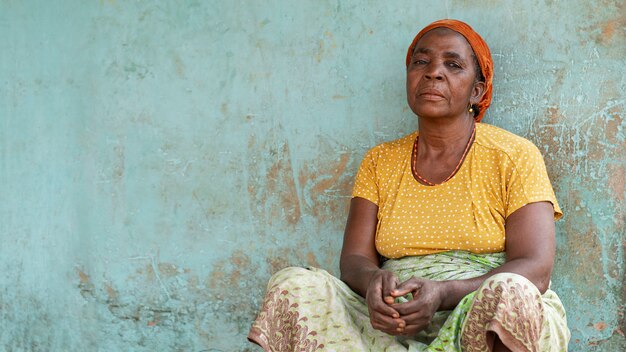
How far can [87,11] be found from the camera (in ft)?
13.3

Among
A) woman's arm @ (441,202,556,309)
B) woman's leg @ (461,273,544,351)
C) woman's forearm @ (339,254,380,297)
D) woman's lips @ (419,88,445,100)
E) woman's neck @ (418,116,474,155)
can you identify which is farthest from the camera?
woman's neck @ (418,116,474,155)

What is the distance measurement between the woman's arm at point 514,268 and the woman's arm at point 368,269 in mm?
43

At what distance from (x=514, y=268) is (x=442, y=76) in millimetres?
756

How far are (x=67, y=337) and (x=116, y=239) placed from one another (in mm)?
482

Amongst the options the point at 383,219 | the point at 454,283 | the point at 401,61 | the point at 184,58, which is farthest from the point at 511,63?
the point at 184,58

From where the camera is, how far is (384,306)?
2.90m

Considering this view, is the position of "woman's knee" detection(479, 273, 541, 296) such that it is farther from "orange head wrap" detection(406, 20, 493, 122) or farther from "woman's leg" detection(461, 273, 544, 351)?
"orange head wrap" detection(406, 20, 493, 122)

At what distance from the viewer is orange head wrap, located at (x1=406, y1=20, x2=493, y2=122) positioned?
3.42m

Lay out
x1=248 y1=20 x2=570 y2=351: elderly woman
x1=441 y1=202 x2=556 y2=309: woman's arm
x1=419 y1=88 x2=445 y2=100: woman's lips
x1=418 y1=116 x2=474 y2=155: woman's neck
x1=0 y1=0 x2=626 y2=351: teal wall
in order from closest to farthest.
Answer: x1=248 y1=20 x2=570 y2=351: elderly woman
x1=441 y1=202 x2=556 y2=309: woman's arm
x1=419 y1=88 x2=445 y2=100: woman's lips
x1=418 y1=116 x2=474 y2=155: woman's neck
x1=0 y1=0 x2=626 y2=351: teal wall

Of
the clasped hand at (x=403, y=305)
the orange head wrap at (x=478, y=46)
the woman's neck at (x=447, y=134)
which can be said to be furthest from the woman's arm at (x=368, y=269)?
the orange head wrap at (x=478, y=46)

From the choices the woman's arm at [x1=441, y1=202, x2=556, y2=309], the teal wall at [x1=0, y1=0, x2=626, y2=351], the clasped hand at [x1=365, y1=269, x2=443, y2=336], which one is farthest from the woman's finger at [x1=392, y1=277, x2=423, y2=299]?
the teal wall at [x1=0, y1=0, x2=626, y2=351]

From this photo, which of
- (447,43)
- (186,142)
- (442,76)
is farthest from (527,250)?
(186,142)

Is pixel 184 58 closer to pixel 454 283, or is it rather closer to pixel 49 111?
pixel 49 111

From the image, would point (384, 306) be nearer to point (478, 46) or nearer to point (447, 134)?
point (447, 134)
